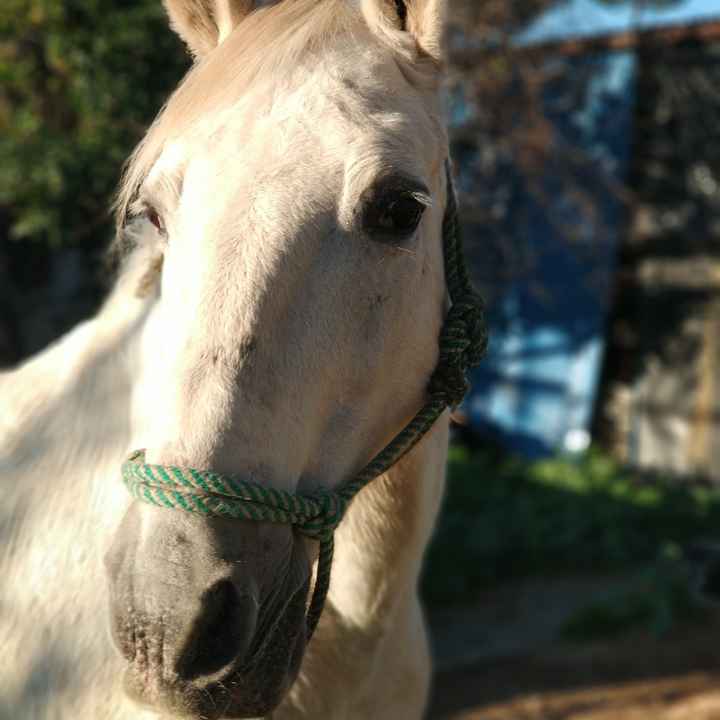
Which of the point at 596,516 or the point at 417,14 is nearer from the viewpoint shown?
the point at 417,14

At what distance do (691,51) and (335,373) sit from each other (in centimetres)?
785

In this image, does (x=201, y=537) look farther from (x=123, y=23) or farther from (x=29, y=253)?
(x=29, y=253)

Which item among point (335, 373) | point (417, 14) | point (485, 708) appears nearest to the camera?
point (335, 373)

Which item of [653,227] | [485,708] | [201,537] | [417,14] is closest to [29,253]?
[485,708]

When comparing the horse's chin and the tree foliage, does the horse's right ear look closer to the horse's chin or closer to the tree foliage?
the horse's chin

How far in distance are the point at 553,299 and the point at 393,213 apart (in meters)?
6.83

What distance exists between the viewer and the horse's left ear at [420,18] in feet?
5.36

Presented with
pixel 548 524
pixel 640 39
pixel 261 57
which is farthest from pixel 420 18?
pixel 640 39

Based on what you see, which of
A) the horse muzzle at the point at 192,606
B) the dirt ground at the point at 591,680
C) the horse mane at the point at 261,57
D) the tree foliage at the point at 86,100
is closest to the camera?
the horse muzzle at the point at 192,606

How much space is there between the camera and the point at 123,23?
3885 mm

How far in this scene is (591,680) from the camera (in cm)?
462

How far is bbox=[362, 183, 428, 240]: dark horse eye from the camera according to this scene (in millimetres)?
1416

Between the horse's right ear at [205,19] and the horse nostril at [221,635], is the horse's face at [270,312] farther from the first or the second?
the horse's right ear at [205,19]

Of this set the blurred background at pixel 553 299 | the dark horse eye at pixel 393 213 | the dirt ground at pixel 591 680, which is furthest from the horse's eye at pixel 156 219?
the dirt ground at pixel 591 680
